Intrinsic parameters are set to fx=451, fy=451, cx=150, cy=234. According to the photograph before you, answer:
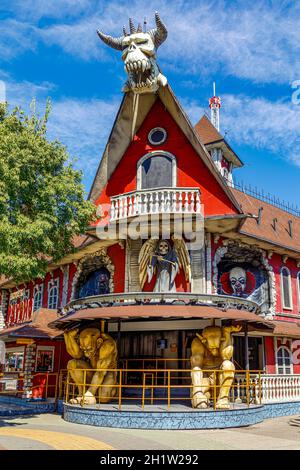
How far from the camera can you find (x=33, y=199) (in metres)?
14.6

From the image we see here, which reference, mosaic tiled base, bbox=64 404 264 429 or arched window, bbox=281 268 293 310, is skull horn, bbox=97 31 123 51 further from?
mosaic tiled base, bbox=64 404 264 429

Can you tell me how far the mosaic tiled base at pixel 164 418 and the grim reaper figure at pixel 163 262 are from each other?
223 inches

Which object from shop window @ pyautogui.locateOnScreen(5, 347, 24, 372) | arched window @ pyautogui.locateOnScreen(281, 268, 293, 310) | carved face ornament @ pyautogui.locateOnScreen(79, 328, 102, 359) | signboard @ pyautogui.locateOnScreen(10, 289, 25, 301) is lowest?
shop window @ pyautogui.locateOnScreen(5, 347, 24, 372)

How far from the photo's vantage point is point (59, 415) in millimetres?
16422

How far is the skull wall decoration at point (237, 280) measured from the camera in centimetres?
1923

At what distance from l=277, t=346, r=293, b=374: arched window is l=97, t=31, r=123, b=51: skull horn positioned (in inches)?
594

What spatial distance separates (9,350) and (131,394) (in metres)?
10.8

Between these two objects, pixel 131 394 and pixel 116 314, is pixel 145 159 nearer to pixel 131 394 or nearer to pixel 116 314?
pixel 116 314

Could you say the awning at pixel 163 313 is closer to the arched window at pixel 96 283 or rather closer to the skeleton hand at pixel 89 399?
the skeleton hand at pixel 89 399

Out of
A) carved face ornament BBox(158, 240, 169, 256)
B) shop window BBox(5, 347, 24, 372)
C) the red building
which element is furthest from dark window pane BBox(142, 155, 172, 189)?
shop window BBox(5, 347, 24, 372)

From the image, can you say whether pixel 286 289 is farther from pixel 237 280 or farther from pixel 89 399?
pixel 89 399

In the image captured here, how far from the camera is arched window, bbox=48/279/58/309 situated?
985 inches

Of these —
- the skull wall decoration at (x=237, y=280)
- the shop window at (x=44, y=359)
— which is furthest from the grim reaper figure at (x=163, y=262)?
the shop window at (x=44, y=359)
